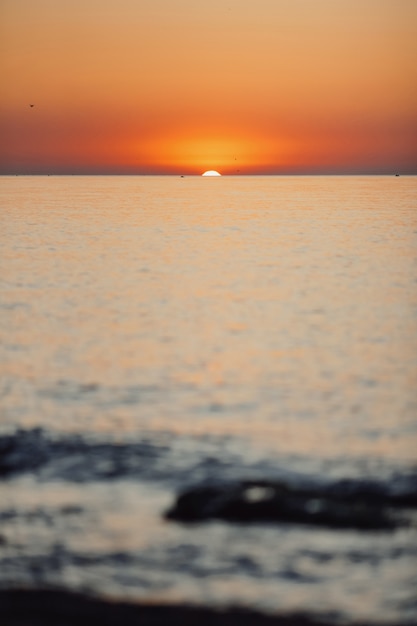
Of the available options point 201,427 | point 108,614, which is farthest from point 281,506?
point 201,427

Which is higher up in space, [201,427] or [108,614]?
[201,427]

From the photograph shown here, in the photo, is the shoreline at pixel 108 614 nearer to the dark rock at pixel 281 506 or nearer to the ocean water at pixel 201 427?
the ocean water at pixel 201 427

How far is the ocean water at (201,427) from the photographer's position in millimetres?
8758

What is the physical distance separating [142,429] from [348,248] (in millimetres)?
40220

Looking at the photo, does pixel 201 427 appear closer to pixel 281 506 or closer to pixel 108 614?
pixel 281 506

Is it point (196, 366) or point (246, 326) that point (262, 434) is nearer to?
point (196, 366)

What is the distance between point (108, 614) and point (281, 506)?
3247 mm

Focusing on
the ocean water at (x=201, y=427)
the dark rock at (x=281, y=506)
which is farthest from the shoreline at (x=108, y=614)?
the dark rock at (x=281, y=506)

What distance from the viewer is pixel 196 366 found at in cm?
1912

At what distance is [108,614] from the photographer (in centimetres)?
775

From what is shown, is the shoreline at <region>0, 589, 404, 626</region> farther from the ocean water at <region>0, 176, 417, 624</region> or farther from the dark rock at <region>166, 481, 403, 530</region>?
the dark rock at <region>166, 481, 403, 530</region>

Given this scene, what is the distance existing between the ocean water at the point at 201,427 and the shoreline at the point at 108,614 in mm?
198

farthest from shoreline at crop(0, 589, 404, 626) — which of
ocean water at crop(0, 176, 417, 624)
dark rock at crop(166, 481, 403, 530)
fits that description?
dark rock at crop(166, 481, 403, 530)

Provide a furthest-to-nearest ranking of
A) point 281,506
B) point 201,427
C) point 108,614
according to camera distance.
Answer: point 201,427 → point 281,506 → point 108,614
